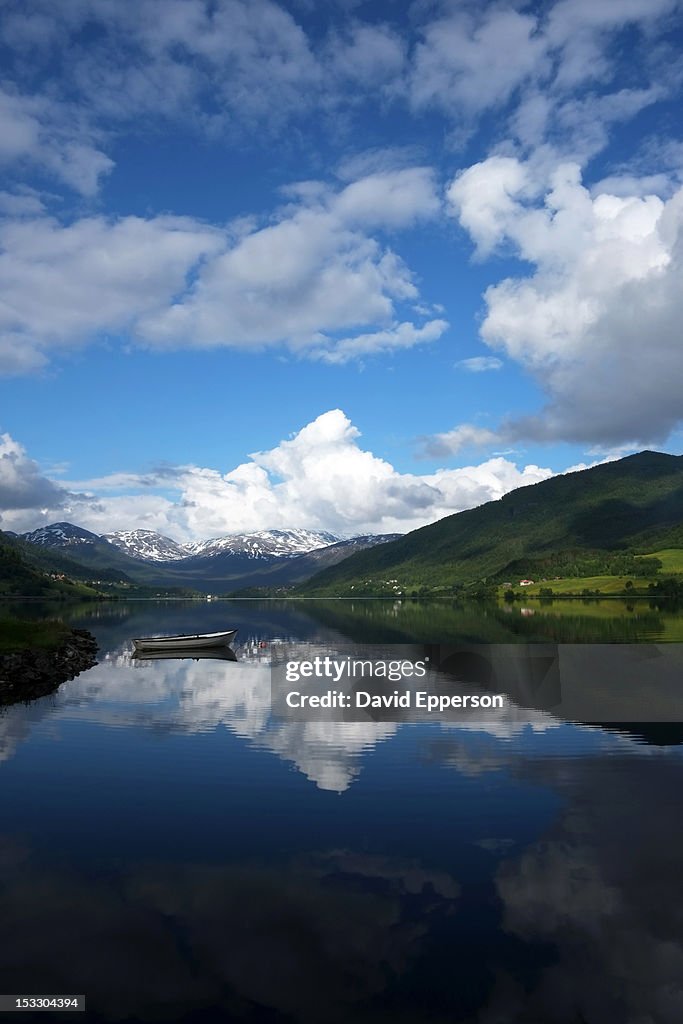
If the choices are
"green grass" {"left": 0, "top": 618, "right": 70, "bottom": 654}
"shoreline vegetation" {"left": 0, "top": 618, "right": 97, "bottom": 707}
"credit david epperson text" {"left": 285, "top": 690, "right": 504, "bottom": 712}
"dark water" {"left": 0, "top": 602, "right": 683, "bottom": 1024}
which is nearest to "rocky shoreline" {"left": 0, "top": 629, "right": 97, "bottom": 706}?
"shoreline vegetation" {"left": 0, "top": 618, "right": 97, "bottom": 707}

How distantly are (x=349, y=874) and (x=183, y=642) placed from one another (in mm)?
89487

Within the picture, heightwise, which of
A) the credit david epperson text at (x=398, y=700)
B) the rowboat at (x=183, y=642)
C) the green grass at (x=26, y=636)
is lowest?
the credit david epperson text at (x=398, y=700)

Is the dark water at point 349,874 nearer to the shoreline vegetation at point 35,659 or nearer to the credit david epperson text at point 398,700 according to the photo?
the credit david epperson text at point 398,700

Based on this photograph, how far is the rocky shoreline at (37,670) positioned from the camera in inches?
2445

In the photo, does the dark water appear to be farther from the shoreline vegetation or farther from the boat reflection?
the boat reflection

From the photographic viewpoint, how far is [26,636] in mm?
82562

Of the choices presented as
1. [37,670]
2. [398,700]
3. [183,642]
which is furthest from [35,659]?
[398,700]

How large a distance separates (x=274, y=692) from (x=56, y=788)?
31766 millimetres

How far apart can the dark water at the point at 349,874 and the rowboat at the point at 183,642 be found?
59371 mm

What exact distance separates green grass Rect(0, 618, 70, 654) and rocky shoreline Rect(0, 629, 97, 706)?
110cm

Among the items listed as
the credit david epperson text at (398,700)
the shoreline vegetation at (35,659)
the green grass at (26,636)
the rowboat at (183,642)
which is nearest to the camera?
the credit david epperson text at (398,700)

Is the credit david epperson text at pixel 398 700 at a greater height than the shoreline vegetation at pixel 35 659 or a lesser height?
lesser

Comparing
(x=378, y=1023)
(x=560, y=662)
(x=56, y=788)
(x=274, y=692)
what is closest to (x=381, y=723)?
(x=274, y=692)

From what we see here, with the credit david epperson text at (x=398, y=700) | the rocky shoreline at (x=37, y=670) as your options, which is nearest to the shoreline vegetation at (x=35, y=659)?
the rocky shoreline at (x=37, y=670)
